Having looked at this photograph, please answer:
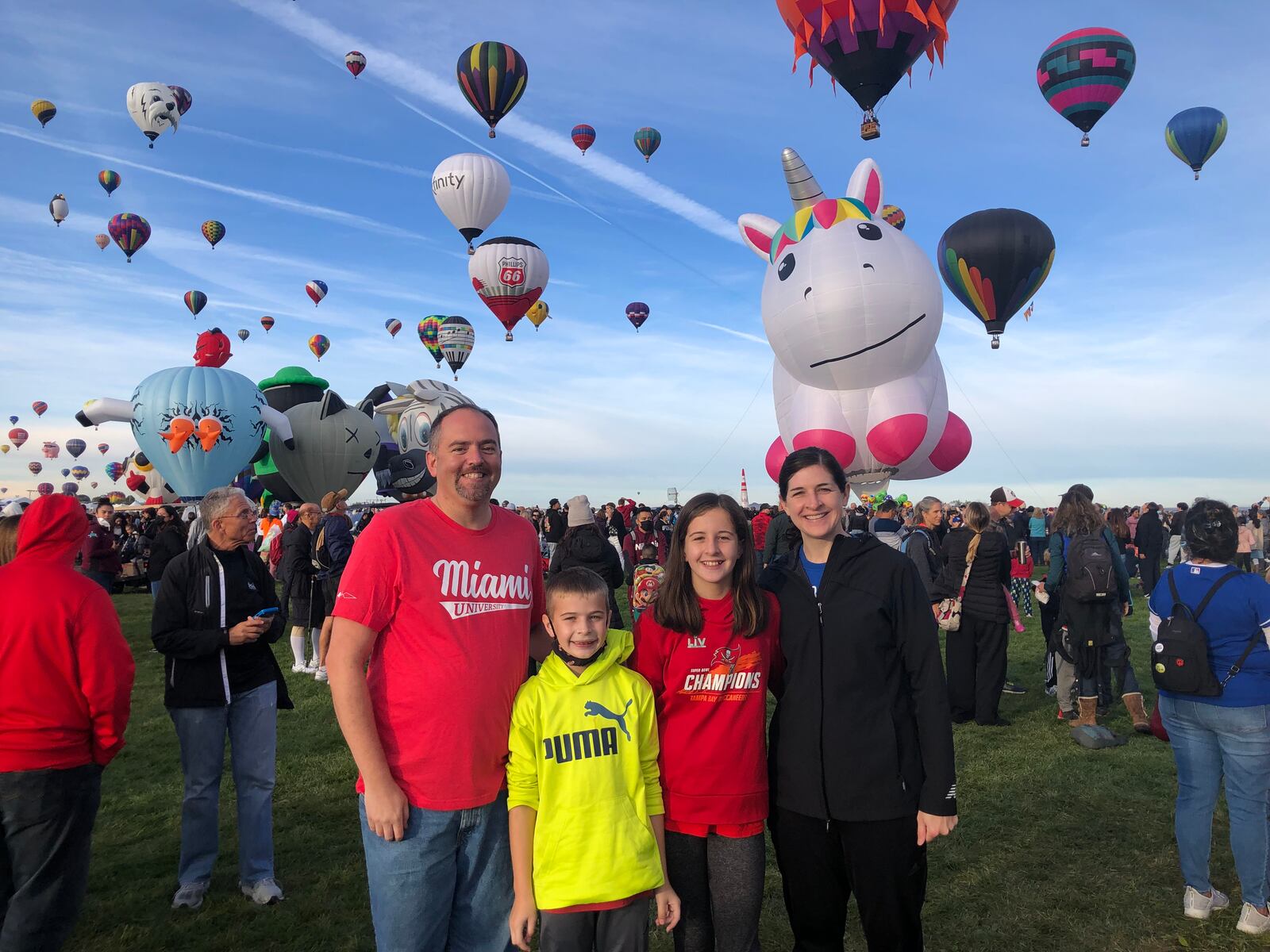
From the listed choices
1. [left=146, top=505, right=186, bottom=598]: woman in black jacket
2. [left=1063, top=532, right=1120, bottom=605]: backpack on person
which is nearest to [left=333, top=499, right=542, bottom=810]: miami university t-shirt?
[left=1063, top=532, right=1120, bottom=605]: backpack on person

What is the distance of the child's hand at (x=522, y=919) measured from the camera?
217 cm

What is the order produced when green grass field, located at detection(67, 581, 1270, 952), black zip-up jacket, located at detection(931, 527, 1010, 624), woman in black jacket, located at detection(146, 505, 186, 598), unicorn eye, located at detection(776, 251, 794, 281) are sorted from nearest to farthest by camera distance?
green grass field, located at detection(67, 581, 1270, 952) < black zip-up jacket, located at detection(931, 527, 1010, 624) < woman in black jacket, located at detection(146, 505, 186, 598) < unicorn eye, located at detection(776, 251, 794, 281)

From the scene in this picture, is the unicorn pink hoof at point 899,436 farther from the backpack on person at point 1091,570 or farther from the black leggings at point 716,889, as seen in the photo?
the black leggings at point 716,889

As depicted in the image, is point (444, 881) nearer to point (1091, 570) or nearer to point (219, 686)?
point (219, 686)

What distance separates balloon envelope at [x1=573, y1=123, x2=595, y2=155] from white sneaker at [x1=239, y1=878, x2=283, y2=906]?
31704 millimetres

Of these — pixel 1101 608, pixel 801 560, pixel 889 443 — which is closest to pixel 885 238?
pixel 889 443

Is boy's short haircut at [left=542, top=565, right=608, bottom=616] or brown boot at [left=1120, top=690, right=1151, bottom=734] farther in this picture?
brown boot at [left=1120, top=690, right=1151, bottom=734]

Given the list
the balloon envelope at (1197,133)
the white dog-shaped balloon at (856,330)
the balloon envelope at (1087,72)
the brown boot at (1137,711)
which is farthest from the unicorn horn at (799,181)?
the balloon envelope at (1197,133)

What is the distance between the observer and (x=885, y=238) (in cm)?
1346

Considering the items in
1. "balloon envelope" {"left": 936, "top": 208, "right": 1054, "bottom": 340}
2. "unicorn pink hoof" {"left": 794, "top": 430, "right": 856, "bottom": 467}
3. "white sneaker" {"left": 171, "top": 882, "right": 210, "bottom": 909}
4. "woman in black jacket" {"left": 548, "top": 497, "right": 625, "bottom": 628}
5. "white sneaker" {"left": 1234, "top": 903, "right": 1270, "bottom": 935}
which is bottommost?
"white sneaker" {"left": 171, "top": 882, "right": 210, "bottom": 909}

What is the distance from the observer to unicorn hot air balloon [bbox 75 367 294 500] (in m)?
18.2

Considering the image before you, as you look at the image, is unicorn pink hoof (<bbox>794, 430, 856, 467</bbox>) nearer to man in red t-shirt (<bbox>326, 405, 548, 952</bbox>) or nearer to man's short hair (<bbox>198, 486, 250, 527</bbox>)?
man's short hair (<bbox>198, 486, 250, 527</bbox>)

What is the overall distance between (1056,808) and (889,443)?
31.9ft

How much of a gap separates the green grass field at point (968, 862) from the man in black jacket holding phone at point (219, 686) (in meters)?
0.25
